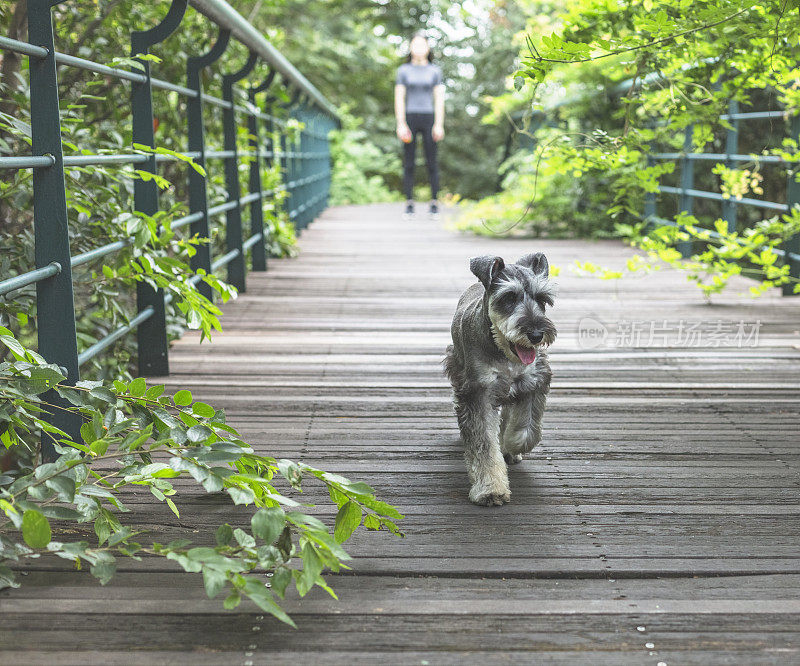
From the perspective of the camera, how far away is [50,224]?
9.89 ft

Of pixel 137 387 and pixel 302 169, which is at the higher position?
pixel 302 169

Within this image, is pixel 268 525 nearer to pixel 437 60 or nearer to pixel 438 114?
pixel 438 114

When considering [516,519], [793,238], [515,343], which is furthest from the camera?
[793,238]

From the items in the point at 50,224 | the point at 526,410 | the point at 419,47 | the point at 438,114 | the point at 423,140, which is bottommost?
the point at 526,410

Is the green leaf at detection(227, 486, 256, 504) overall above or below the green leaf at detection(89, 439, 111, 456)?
below

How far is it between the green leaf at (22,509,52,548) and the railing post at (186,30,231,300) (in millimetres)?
3247

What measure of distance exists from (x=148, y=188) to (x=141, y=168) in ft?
0.85

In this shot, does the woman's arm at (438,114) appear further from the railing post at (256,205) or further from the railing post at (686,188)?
the railing post at (256,205)

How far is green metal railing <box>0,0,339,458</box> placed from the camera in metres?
2.93

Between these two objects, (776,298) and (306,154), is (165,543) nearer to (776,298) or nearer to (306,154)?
(776,298)

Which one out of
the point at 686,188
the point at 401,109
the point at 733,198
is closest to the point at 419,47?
the point at 401,109

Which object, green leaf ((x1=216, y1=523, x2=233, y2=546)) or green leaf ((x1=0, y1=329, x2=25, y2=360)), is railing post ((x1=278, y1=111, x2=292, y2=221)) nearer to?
green leaf ((x1=0, y1=329, x2=25, y2=360))

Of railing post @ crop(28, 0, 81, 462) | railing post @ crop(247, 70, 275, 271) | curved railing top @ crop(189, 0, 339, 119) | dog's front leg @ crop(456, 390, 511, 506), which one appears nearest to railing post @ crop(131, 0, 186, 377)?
curved railing top @ crop(189, 0, 339, 119)

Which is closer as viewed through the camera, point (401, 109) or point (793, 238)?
point (793, 238)
